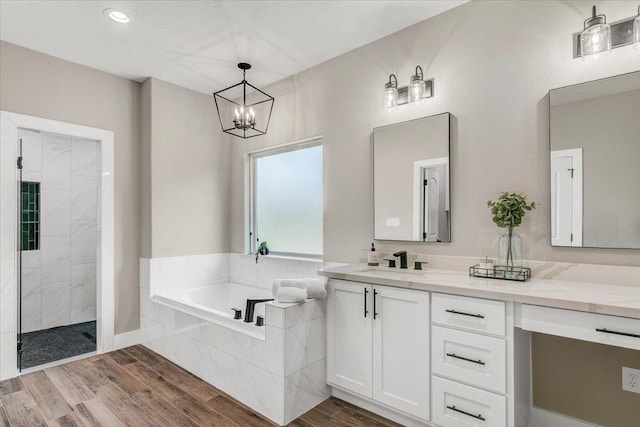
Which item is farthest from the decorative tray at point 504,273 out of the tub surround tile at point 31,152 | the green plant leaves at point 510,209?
the tub surround tile at point 31,152

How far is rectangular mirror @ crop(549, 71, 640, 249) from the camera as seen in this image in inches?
68.9

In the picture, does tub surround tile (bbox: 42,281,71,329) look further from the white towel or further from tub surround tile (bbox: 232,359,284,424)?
the white towel

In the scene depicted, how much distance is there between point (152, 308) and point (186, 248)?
0.68 metres

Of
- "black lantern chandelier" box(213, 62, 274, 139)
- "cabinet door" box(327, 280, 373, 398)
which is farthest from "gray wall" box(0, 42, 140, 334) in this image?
"cabinet door" box(327, 280, 373, 398)

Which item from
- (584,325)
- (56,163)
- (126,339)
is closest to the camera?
(584,325)

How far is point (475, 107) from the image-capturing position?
7.47ft

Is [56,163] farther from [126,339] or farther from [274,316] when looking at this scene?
[274,316]

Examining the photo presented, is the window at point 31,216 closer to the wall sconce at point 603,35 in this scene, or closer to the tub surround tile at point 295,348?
the tub surround tile at point 295,348

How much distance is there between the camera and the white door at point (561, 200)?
1916 millimetres

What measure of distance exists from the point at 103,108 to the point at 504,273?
3.70 metres

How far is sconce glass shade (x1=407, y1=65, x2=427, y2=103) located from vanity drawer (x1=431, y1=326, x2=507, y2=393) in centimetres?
158

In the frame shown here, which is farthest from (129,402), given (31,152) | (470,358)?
(31,152)

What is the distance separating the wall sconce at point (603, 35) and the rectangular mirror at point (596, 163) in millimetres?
159

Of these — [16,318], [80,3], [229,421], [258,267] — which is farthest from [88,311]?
[80,3]
